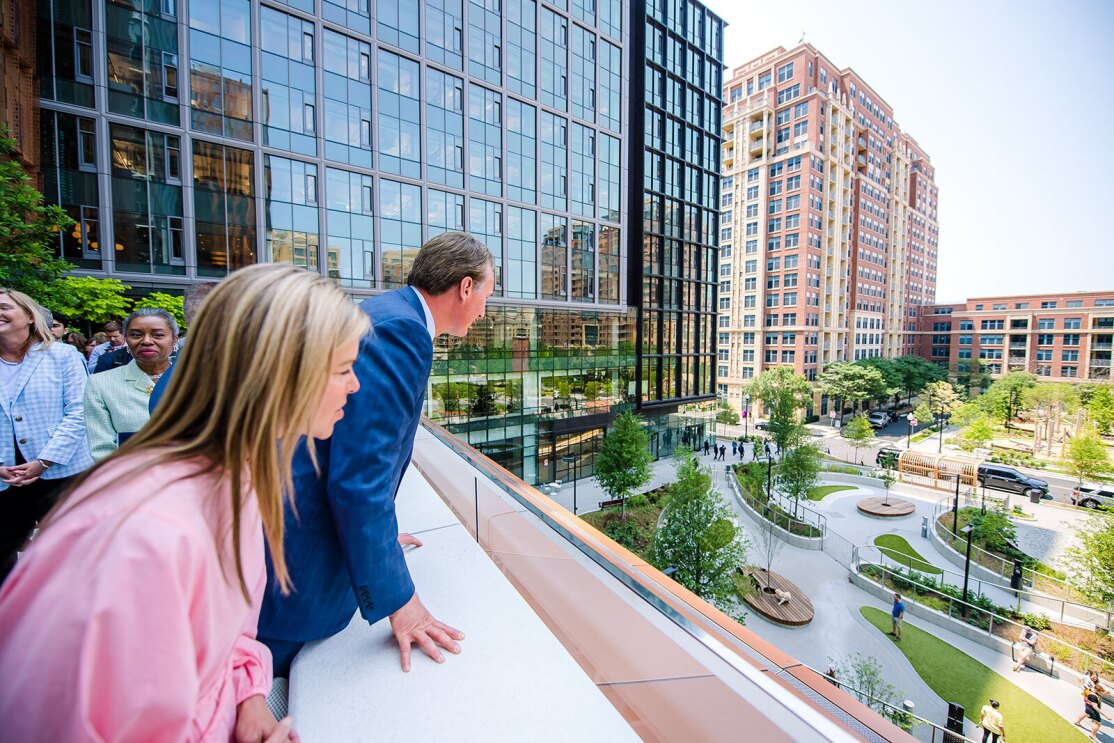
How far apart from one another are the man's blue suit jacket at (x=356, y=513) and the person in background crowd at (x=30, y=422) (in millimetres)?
3037

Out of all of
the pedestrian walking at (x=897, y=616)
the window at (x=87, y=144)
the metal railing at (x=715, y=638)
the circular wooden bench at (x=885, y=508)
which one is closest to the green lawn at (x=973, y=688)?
the pedestrian walking at (x=897, y=616)

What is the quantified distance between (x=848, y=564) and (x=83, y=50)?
30667 millimetres

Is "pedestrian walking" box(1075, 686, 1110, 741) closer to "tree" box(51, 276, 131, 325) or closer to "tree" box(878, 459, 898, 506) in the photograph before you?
"tree" box(878, 459, 898, 506)

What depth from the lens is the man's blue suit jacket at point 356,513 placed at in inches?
48.7

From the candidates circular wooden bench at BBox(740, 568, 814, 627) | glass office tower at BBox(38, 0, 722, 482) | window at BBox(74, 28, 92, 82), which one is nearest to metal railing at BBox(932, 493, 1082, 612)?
circular wooden bench at BBox(740, 568, 814, 627)

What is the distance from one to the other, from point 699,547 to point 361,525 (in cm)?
1377

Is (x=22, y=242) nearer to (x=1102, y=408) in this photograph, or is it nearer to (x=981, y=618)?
(x=981, y=618)

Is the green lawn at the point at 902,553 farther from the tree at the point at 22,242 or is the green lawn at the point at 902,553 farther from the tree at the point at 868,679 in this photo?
the tree at the point at 22,242

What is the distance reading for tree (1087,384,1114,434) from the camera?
33.2m

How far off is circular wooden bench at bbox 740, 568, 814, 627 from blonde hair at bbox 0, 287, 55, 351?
→ 1502 cm

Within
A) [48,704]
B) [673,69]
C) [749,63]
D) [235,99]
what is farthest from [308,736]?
[749,63]

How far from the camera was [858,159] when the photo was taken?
5353 centimetres

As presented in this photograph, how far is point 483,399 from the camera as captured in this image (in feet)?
60.8

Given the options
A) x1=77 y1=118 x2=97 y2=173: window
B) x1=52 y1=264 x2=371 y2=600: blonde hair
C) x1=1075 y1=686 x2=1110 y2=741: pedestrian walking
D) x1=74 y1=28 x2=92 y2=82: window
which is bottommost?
x1=1075 y1=686 x2=1110 y2=741: pedestrian walking
